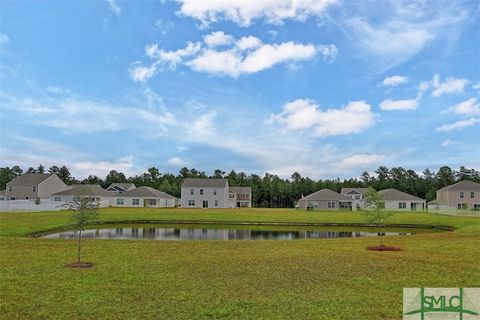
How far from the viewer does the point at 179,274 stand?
36.0 ft

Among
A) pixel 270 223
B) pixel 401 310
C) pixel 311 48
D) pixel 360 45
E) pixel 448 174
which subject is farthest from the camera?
pixel 448 174

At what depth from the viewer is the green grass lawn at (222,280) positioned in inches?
297

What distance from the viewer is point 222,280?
401 inches

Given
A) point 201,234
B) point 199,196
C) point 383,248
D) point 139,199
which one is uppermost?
point 199,196

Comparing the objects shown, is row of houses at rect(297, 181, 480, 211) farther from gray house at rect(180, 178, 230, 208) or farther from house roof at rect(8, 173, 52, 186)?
house roof at rect(8, 173, 52, 186)

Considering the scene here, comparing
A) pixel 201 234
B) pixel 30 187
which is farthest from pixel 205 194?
pixel 201 234

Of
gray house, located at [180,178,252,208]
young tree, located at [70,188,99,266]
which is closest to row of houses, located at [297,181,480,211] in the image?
gray house, located at [180,178,252,208]

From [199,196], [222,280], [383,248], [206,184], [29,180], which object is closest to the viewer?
[222,280]

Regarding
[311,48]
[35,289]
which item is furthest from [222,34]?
[35,289]

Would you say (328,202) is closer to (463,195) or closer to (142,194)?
(463,195)

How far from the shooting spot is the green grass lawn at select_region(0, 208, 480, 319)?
7.54 m

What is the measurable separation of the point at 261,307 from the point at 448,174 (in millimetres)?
115106

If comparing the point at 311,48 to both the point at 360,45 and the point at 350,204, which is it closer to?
the point at 360,45

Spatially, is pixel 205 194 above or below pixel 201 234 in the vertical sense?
above
